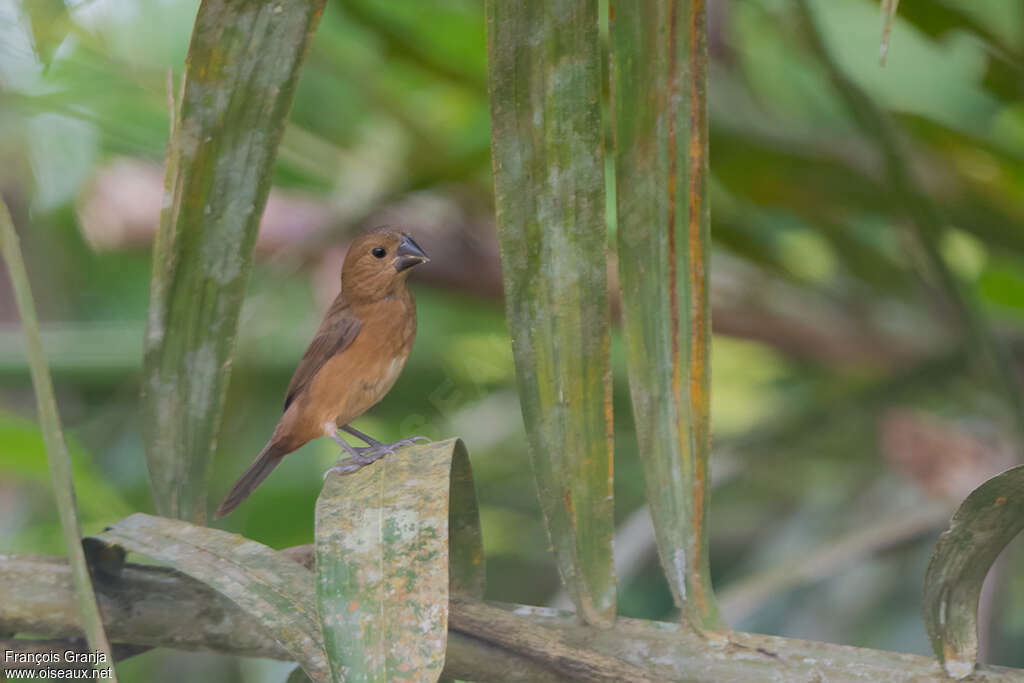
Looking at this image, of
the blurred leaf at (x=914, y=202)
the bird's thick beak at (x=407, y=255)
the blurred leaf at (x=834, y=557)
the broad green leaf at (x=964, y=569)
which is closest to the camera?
the broad green leaf at (x=964, y=569)

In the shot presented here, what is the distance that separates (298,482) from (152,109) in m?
0.77

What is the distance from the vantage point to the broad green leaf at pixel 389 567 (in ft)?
1.89

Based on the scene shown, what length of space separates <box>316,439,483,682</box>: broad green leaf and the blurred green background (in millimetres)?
698

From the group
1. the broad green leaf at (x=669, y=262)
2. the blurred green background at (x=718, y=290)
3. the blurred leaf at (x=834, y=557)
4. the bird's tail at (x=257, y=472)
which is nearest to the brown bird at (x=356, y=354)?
the bird's tail at (x=257, y=472)

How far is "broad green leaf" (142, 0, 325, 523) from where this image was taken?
2.42 feet

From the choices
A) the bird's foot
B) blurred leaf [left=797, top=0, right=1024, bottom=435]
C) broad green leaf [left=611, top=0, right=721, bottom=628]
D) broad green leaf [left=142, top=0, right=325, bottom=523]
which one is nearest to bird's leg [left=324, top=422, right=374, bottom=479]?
the bird's foot

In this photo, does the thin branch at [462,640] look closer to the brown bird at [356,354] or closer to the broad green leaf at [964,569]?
the broad green leaf at [964,569]

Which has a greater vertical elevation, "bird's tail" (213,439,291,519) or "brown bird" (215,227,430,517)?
"brown bird" (215,227,430,517)

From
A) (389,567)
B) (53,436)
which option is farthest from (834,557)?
(53,436)

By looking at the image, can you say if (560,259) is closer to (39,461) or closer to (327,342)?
(327,342)

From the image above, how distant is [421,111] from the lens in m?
2.13

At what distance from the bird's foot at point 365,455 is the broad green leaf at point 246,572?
0.25ft

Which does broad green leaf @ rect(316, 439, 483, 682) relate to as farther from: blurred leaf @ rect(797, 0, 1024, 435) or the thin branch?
blurred leaf @ rect(797, 0, 1024, 435)

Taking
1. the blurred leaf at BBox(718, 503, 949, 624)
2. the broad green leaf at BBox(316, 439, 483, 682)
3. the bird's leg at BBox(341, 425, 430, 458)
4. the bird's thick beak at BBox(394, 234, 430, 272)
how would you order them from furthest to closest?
1. the blurred leaf at BBox(718, 503, 949, 624)
2. the bird's thick beak at BBox(394, 234, 430, 272)
3. the bird's leg at BBox(341, 425, 430, 458)
4. the broad green leaf at BBox(316, 439, 483, 682)
